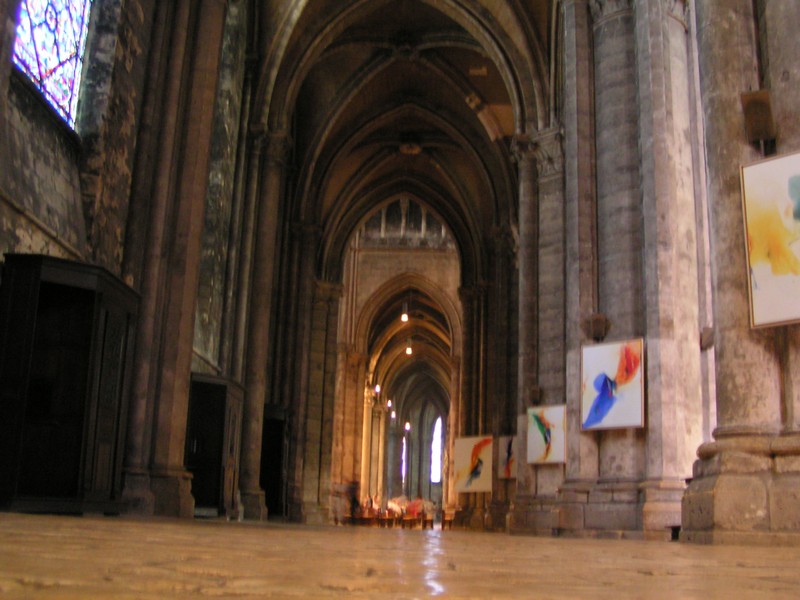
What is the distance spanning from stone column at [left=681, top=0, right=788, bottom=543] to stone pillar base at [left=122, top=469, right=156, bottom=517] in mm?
6428

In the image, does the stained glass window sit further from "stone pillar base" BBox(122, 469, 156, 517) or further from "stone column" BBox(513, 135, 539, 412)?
"stone column" BBox(513, 135, 539, 412)

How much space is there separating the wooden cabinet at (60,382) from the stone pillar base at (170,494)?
1722 millimetres

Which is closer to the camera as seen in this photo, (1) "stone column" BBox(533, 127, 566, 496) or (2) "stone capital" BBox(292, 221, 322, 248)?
(1) "stone column" BBox(533, 127, 566, 496)

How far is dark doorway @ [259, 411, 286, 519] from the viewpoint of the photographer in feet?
65.5

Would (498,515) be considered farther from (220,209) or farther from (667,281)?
(667,281)

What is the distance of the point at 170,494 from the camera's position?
36.2 ft

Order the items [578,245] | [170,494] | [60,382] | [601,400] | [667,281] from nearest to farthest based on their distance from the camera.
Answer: [60,382] → [667,281] → [601,400] → [170,494] → [578,245]

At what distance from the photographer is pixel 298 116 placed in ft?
80.1

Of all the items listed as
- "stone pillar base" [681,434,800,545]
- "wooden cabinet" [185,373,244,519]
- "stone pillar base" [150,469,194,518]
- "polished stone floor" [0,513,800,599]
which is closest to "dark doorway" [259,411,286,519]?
"wooden cabinet" [185,373,244,519]

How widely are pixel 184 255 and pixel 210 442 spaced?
373cm

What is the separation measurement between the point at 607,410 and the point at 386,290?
27.1m

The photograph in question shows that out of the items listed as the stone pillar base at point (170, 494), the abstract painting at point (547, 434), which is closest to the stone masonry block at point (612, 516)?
the abstract painting at point (547, 434)

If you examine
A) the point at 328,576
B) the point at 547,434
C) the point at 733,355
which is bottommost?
the point at 328,576

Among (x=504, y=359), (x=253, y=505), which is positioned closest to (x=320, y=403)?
(x=504, y=359)
